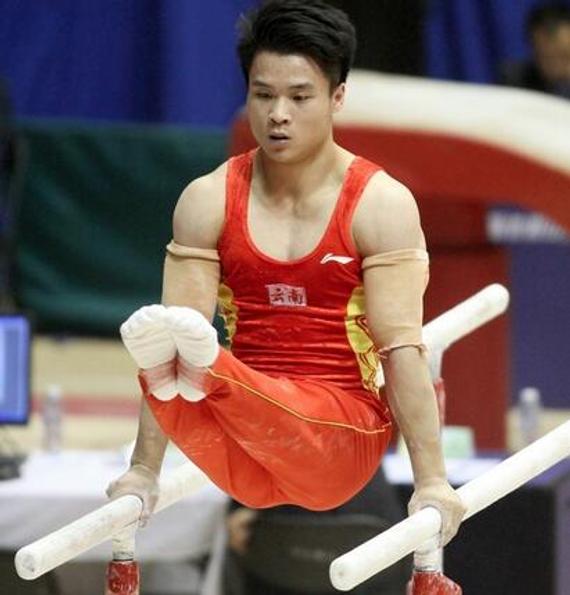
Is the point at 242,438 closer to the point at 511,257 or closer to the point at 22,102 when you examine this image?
the point at 511,257

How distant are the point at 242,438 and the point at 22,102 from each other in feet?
26.5

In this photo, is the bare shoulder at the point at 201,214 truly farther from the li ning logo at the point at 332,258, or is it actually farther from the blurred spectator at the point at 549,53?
the blurred spectator at the point at 549,53

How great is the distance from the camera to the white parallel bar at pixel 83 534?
3.51m

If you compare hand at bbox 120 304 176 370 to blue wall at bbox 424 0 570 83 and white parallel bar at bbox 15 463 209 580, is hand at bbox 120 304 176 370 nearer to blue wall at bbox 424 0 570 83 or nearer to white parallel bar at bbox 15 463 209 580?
white parallel bar at bbox 15 463 209 580

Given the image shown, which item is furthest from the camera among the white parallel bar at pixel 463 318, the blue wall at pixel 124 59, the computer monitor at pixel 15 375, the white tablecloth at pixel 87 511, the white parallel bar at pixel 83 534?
the blue wall at pixel 124 59

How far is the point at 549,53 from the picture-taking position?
972cm

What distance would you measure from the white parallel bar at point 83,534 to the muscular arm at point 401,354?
0.54 meters

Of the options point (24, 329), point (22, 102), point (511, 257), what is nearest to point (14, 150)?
point (22, 102)

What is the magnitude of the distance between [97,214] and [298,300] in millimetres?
7067

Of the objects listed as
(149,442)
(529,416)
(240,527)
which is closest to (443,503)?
(149,442)

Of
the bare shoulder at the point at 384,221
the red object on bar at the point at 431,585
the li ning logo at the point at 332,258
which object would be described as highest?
the bare shoulder at the point at 384,221

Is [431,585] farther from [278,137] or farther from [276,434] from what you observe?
[278,137]

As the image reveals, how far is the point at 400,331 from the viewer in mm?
3820

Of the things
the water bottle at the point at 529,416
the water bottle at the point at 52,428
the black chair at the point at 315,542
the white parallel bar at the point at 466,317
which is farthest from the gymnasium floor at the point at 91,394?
the white parallel bar at the point at 466,317
